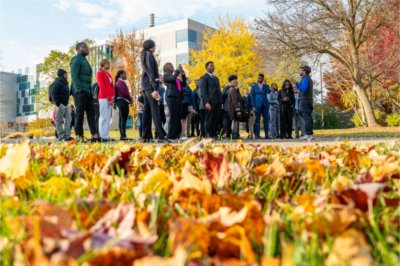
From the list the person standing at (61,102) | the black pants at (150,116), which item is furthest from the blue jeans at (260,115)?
the person standing at (61,102)

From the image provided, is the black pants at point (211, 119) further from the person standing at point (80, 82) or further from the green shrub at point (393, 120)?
the green shrub at point (393, 120)

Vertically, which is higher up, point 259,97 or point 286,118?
point 259,97

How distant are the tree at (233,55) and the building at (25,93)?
4833 centimetres

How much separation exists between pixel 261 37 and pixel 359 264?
21.3 meters

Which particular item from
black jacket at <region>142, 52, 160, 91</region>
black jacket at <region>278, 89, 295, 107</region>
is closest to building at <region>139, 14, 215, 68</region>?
black jacket at <region>278, 89, 295, 107</region>

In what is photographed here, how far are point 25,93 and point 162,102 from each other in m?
70.8

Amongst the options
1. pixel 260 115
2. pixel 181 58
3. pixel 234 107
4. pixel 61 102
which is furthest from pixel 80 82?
pixel 181 58

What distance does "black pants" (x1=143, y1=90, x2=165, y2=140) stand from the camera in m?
7.44

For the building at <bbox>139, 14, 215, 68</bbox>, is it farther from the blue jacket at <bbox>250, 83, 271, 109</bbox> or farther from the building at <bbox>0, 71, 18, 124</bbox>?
the blue jacket at <bbox>250, 83, 271, 109</bbox>

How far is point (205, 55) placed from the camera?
30250 mm

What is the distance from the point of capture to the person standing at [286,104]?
11945 mm

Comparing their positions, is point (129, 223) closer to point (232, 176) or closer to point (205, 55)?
point (232, 176)

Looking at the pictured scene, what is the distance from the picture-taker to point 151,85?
7.53 m

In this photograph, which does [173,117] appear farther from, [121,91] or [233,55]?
[233,55]
